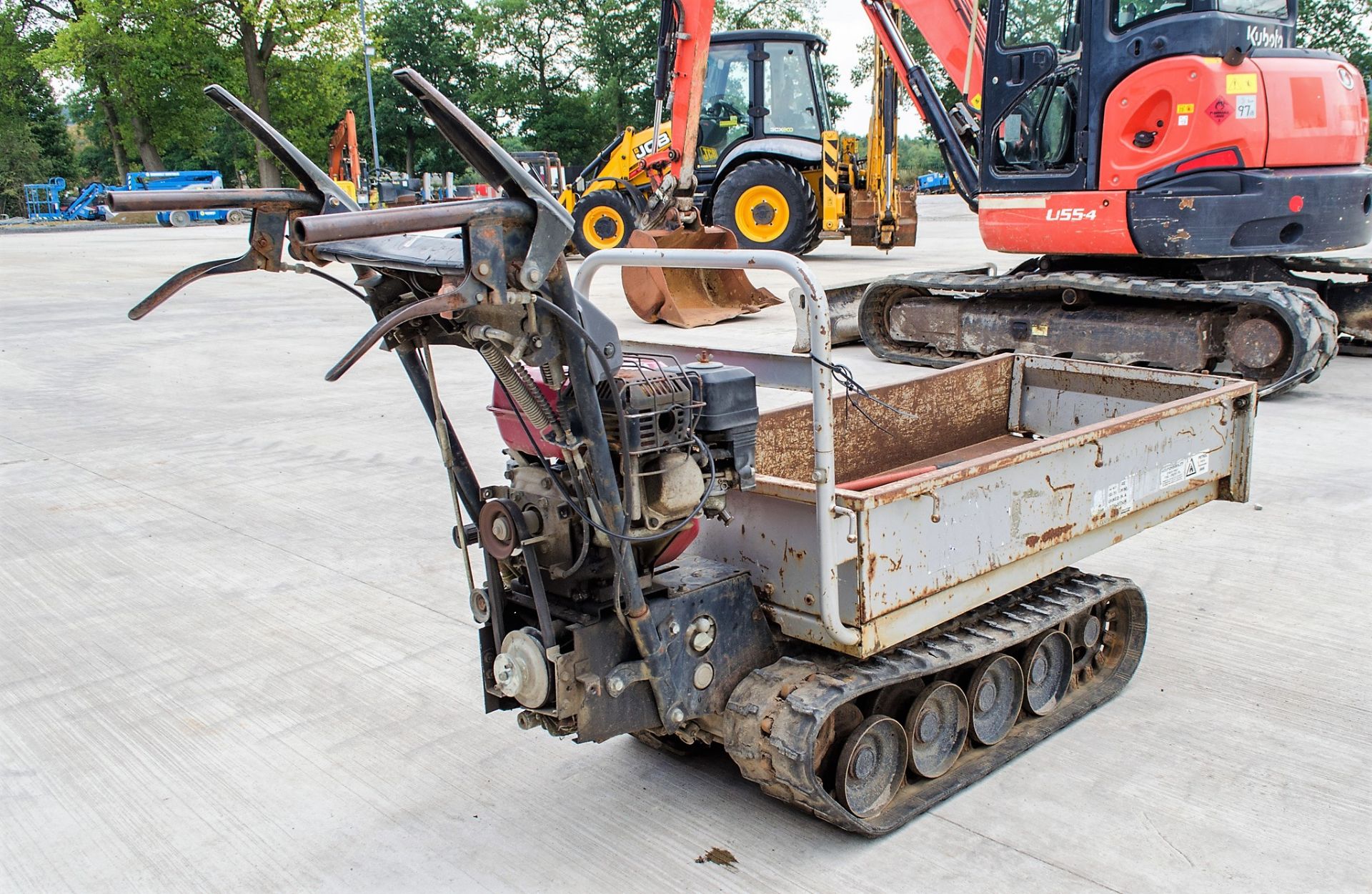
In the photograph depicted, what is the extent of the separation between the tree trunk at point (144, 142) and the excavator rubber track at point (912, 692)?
48956 millimetres

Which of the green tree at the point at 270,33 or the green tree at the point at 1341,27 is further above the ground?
the green tree at the point at 270,33

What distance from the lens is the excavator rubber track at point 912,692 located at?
121 inches

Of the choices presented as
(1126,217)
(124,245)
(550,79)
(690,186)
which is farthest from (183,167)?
(1126,217)

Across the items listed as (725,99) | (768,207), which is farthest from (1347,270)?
(725,99)

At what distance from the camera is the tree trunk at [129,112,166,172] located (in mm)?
46094

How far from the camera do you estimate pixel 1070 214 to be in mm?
8633

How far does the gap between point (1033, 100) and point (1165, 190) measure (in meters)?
1.34

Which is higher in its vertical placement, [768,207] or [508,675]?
[768,207]

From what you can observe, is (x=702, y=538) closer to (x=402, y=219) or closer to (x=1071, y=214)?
(x=402, y=219)

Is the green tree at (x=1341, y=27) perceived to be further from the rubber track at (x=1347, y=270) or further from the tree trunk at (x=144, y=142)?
the tree trunk at (x=144, y=142)

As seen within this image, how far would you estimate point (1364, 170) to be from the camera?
Result: 828cm

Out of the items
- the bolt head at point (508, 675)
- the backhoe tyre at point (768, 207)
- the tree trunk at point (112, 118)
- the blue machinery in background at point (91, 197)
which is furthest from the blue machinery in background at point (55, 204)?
the bolt head at point (508, 675)

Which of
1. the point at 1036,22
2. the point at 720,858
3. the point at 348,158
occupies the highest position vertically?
the point at 348,158

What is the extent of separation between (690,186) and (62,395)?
Answer: 715 centimetres
